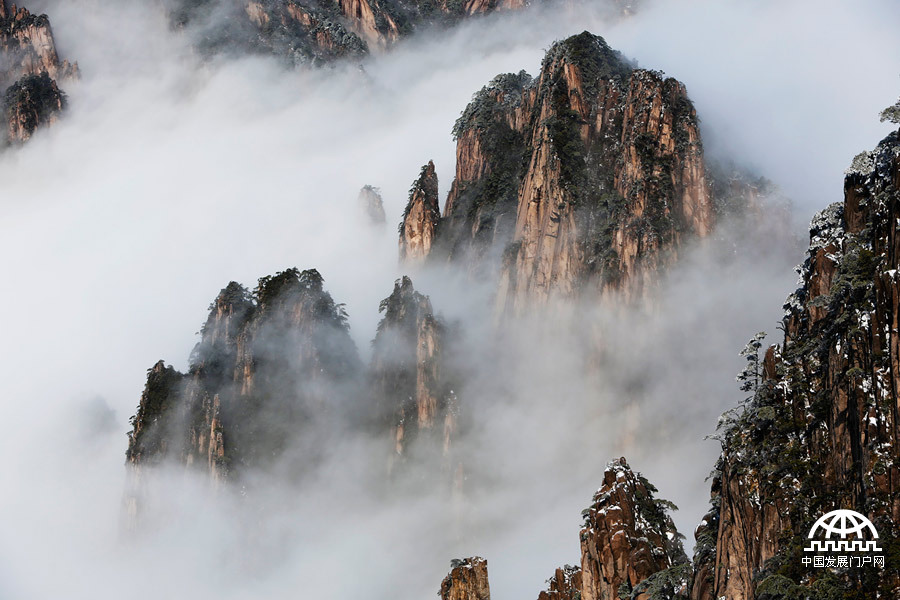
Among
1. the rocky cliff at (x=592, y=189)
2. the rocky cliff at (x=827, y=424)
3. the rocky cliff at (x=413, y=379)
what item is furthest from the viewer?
the rocky cliff at (x=413, y=379)

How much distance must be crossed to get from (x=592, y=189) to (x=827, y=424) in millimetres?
83140

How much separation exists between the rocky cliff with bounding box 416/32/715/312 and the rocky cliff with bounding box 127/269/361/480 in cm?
2159

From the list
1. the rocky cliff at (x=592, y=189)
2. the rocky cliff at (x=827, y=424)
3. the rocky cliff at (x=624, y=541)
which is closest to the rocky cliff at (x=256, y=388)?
the rocky cliff at (x=592, y=189)

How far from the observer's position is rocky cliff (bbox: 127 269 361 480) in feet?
431

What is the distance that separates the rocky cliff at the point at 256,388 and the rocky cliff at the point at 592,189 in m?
21.6

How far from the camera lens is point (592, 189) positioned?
123750mm

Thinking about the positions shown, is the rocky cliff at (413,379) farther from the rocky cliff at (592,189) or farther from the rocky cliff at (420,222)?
the rocky cliff at (420,222)

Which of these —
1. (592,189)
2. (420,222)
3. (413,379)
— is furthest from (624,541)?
(420,222)

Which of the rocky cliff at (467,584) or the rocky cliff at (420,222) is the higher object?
the rocky cliff at (420,222)

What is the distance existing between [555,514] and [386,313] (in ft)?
114

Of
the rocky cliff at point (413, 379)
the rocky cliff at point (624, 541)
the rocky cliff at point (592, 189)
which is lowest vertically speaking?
the rocky cliff at point (624, 541)

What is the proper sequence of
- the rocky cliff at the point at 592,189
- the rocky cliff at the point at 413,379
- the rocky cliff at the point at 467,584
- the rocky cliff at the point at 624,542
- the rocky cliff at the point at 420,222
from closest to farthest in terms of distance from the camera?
the rocky cliff at the point at 624,542, the rocky cliff at the point at 467,584, the rocky cliff at the point at 592,189, the rocky cliff at the point at 413,379, the rocky cliff at the point at 420,222

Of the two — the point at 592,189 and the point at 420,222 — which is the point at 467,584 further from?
the point at 420,222

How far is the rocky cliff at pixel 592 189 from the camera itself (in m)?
119
